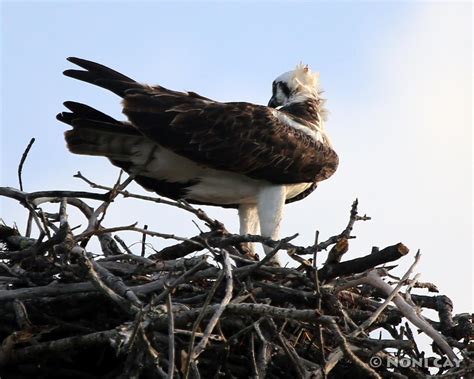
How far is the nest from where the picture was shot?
4996 millimetres

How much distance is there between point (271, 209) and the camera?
7387 mm

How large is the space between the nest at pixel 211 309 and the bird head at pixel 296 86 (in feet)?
9.38

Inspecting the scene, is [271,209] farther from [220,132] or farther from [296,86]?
[296,86]

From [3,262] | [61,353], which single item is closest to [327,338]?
[61,353]

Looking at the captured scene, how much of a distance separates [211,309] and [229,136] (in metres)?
2.81

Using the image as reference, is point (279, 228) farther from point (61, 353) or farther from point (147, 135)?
point (61, 353)

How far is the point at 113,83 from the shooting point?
7203 millimetres

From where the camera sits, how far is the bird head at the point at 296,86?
853 centimetres

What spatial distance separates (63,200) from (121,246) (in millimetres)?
1070

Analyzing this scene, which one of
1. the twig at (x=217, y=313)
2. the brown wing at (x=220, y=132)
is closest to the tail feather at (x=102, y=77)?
the brown wing at (x=220, y=132)

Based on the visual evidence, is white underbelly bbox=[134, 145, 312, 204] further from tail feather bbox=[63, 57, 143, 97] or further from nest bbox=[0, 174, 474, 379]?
nest bbox=[0, 174, 474, 379]

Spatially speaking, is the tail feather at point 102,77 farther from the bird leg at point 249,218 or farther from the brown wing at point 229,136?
the bird leg at point 249,218

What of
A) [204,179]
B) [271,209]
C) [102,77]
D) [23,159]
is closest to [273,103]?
[204,179]

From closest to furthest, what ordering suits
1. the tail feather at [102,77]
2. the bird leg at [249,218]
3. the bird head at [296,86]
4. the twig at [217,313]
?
the twig at [217,313] → the tail feather at [102,77] → the bird leg at [249,218] → the bird head at [296,86]
